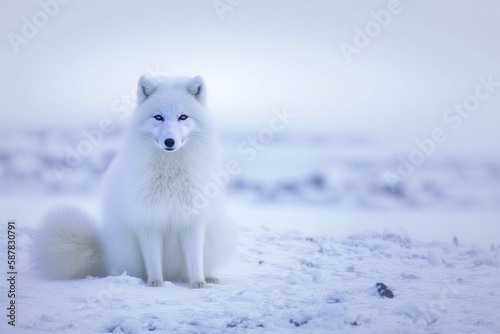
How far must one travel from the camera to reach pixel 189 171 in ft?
11.7

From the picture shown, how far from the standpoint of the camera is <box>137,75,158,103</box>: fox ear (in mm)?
3510

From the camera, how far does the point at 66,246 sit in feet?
11.9

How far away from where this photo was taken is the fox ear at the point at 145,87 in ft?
11.5

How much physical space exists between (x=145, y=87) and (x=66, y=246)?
1.00 m

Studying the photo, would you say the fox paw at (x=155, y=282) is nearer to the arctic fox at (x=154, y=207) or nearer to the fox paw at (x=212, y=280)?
the arctic fox at (x=154, y=207)

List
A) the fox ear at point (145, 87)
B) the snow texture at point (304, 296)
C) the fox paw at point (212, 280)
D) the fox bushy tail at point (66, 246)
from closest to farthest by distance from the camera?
the snow texture at point (304, 296)
the fox ear at point (145, 87)
the fox bushy tail at point (66, 246)
the fox paw at point (212, 280)

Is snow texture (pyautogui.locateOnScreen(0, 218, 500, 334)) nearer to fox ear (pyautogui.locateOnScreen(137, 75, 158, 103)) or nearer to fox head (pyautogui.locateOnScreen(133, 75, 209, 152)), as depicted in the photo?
fox head (pyautogui.locateOnScreen(133, 75, 209, 152))

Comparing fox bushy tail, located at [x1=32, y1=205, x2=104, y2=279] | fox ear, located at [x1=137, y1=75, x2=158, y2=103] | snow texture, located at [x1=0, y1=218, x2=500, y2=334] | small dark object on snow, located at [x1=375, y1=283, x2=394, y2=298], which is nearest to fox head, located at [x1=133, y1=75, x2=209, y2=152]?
fox ear, located at [x1=137, y1=75, x2=158, y2=103]

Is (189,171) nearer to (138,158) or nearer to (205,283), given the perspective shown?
(138,158)

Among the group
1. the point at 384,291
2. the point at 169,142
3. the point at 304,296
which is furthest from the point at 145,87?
the point at 384,291

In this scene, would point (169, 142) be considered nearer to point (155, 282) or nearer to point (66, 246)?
point (155, 282)

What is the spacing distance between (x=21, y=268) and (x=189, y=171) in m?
1.20

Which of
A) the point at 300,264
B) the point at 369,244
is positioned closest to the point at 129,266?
the point at 300,264

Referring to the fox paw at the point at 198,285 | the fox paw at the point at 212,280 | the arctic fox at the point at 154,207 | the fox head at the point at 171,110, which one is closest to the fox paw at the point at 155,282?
the arctic fox at the point at 154,207
